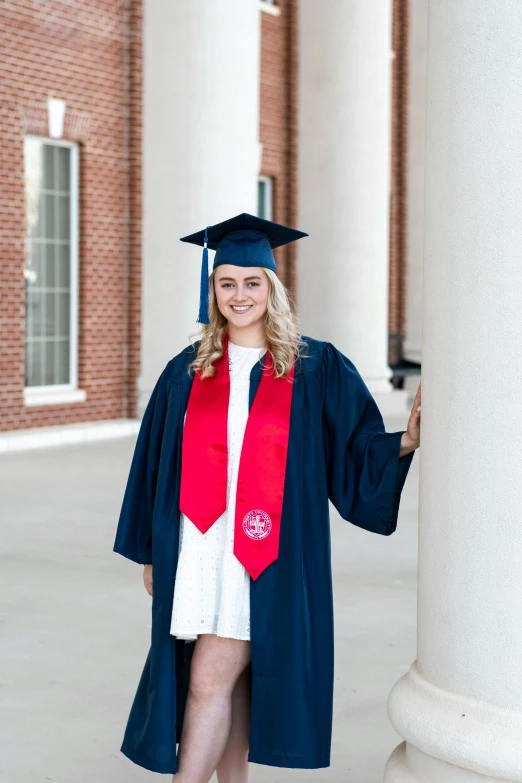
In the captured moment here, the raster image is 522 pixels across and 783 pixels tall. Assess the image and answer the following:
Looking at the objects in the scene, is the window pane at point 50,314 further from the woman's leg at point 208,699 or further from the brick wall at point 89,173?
the woman's leg at point 208,699

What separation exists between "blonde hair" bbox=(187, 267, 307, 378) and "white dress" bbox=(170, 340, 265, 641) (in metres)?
0.20

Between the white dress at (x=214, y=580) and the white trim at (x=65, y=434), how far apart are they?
28.5 ft

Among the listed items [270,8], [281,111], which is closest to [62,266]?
[281,111]

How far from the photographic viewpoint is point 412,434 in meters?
3.26

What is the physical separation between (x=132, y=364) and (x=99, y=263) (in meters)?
1.28

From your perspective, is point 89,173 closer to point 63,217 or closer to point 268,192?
point 63,217

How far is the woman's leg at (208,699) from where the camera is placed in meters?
3.33

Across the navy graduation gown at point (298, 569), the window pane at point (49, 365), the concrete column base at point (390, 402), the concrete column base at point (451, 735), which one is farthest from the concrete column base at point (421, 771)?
the concrete column base at point (390, 402)

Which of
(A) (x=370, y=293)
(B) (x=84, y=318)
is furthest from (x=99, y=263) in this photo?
(A) (x=370, y=293)

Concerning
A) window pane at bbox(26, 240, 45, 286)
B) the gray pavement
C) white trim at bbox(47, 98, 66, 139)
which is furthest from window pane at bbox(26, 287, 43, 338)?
the gray pavement

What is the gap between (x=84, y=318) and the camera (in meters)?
13.6

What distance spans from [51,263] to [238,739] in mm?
10147

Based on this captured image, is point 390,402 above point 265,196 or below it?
below

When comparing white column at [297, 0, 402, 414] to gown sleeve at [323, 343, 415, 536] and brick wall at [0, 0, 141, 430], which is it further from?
gown sleeve at [323, 343, 415, 536]
